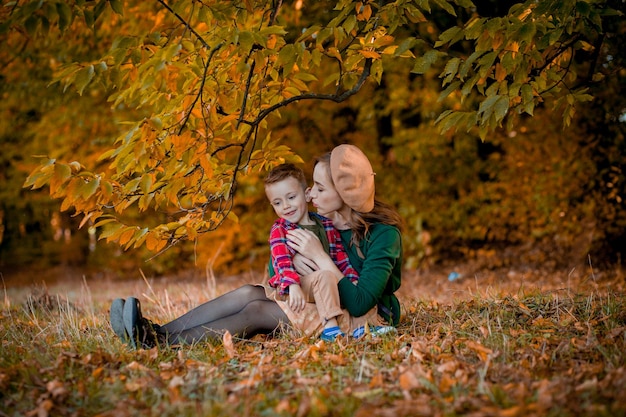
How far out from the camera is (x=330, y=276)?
3.17m

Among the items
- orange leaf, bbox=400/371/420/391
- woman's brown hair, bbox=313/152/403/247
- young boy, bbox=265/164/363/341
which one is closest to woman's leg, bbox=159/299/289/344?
young boy, bbox=265/164/363/341

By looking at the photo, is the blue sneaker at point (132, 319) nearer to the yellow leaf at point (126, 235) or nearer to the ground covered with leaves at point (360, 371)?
the ground covered with leaves at point (360, 371)

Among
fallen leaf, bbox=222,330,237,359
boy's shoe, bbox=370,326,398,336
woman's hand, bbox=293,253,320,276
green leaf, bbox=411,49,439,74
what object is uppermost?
green leaf, bbox=411,49,439,74

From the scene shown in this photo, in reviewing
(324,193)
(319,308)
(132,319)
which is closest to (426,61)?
(324,193)

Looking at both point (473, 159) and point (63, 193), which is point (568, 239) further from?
point (63, 193)

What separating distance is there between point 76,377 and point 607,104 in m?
5.82

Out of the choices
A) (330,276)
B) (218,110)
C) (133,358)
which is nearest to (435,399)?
(330,276)

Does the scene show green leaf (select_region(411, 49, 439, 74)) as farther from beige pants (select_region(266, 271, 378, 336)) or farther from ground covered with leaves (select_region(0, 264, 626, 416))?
ground covered with leaves (select_region(0, 264, 626, 416))

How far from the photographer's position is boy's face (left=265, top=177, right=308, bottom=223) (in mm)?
3357

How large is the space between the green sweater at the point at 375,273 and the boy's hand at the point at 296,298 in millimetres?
211

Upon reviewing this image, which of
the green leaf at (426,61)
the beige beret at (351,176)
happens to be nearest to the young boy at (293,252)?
the beige beret at (351,176)

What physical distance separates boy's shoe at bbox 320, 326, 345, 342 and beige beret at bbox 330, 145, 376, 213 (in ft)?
2.26

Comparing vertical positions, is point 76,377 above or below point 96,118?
below

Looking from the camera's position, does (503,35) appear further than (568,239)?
No
